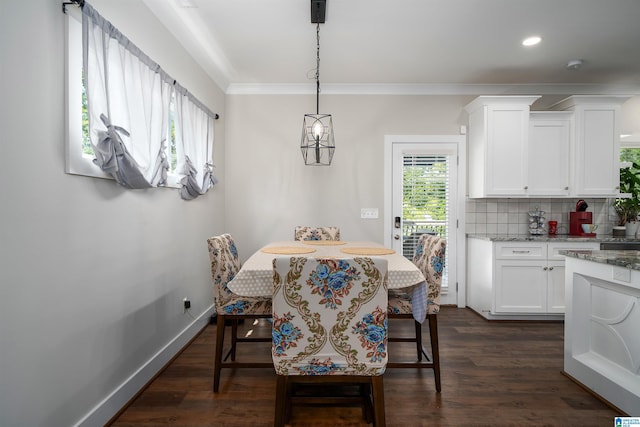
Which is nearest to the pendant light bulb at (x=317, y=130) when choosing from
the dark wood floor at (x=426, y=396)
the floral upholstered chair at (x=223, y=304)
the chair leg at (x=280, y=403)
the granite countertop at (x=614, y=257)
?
the floral upholstered chair at (x=223, y=304)

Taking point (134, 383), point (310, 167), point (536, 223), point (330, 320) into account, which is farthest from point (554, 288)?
point (134, 383)

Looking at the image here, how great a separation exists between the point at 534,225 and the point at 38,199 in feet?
14.1

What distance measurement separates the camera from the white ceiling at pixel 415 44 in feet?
7.62

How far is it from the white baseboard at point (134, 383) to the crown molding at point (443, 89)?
8.87 ft

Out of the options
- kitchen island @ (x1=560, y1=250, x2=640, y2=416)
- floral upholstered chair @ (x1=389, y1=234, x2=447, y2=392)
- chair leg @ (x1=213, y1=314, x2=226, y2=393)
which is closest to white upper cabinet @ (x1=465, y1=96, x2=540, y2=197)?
kitchen island @ (x1=560, y1=250, x2=640, y2=416)

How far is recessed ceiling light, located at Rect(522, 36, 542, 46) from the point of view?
2.72m

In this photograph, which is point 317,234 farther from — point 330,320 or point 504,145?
point 504,145

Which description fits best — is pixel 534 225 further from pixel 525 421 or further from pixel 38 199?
pixel 38 199

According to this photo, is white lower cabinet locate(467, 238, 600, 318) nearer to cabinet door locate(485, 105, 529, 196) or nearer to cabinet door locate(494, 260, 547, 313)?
cabinet door locate(494, 260, 547, 313)

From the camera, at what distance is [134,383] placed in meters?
1.94

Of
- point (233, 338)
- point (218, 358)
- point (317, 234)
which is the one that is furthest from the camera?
point (317, 234)

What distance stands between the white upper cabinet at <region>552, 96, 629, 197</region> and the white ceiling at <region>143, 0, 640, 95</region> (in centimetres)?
38

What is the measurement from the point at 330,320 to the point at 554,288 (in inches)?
119

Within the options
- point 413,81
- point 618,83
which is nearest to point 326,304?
point 413,81
